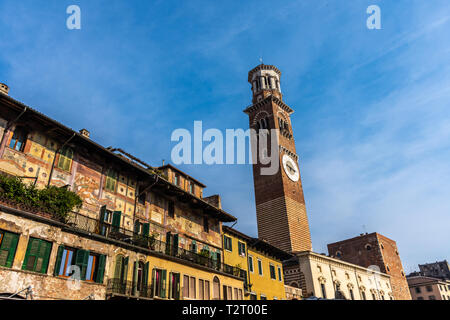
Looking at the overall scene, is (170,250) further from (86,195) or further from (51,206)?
(51,206)

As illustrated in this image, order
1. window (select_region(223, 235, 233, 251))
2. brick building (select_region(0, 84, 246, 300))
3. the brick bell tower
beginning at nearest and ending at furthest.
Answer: brick building (select_region(0, 84, 246, 300)) → window (select_region(223, 235, 233, 251)) → the brick bell tower

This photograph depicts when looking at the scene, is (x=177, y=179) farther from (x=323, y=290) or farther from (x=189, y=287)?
(x=323, y=290)

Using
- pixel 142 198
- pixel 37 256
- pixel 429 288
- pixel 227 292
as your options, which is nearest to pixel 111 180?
pixel 142 198

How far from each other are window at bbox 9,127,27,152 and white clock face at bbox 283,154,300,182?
1652 inches

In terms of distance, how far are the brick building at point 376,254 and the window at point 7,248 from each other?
59.5m

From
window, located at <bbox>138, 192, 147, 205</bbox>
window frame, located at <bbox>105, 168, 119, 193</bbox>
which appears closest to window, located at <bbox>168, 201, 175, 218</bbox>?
window, located at <bbox>138, 192, 147, 205</bbox>

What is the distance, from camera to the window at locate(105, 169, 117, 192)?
901 inches

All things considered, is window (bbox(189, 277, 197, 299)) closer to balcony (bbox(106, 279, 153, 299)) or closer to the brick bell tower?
balcony (bbox(106, 279, 153, 299))

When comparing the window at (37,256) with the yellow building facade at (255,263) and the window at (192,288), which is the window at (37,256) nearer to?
the window at (192,288)

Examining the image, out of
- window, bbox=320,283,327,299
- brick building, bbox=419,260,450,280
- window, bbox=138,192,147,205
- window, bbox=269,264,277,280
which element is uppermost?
brick building, bbox=419,260,450,280

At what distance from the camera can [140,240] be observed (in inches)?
885

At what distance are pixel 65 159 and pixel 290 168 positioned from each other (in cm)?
4217
